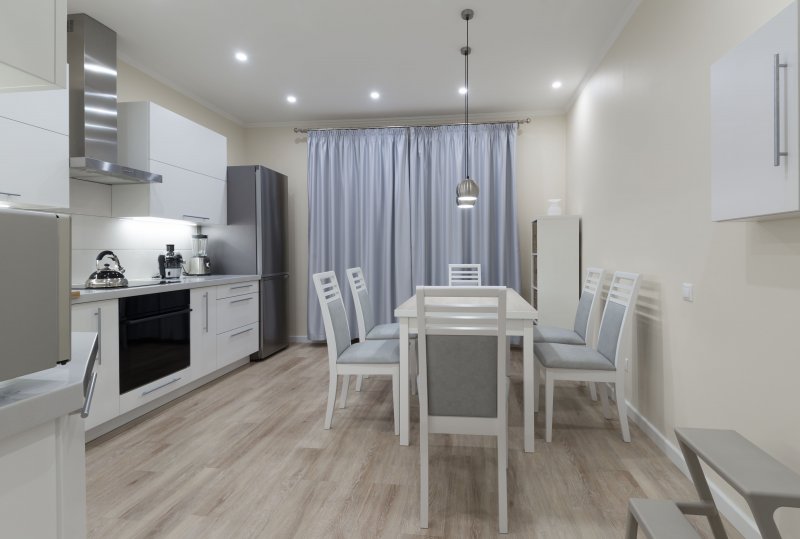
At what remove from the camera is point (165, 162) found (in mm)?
3732

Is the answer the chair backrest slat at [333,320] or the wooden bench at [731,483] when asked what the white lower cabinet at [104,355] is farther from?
the wooden bench at [731,483]

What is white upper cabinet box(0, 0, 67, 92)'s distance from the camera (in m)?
0.94

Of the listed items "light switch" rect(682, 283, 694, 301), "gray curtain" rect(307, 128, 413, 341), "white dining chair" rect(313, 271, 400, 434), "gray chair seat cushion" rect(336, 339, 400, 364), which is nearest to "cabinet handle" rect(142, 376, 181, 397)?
"white dining chair" rect(313, 271, 400, 434)

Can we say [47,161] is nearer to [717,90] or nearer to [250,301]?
[250,301]

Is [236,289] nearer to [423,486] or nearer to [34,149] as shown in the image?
[34,149]

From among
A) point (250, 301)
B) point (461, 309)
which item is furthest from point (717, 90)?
point (250, 301)

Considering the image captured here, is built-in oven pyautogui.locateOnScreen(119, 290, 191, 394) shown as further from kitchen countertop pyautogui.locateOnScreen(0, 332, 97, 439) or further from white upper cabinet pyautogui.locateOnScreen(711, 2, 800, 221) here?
white upper cabinet pyautogui.locateOnScreen(711, 2, 800, 221)

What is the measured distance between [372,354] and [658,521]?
1.86m

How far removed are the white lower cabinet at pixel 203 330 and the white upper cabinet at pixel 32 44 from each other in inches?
112

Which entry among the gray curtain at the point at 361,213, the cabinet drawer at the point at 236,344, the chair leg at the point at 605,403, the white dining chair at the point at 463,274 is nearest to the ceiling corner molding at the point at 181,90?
the gray curtain at the point at 361,213

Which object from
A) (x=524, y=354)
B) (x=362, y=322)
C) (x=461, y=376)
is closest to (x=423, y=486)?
(x=461, y=376)

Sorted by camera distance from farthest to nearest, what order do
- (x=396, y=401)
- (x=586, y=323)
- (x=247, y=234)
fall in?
(x=247, y=234) → (x=586, y=323) → (x=396, y=401)

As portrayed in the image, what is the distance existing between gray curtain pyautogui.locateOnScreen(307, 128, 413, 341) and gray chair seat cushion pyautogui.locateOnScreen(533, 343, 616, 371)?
2.66m

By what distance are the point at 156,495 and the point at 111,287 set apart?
1624 mm
